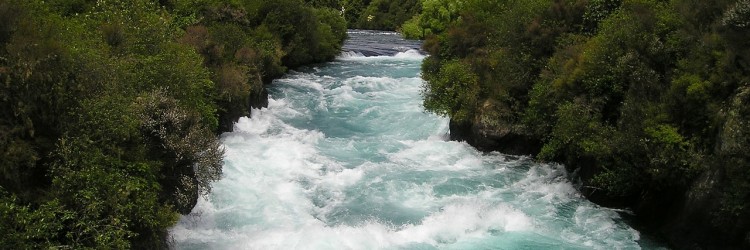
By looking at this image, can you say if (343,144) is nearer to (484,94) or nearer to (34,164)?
(484,94)

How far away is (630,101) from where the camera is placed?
1658cm

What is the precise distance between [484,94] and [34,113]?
16140 millimetres

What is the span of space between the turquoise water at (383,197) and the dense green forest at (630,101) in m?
1.12

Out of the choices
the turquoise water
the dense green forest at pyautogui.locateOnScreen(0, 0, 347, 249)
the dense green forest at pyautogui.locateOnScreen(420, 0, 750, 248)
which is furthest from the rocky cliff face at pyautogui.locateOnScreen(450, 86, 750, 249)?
the dense green forest at pyautogui.locateOnScreen(0, 0, 347, 249)

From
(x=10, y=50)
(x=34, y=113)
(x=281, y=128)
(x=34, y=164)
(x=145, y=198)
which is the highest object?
(x=10, y=50)

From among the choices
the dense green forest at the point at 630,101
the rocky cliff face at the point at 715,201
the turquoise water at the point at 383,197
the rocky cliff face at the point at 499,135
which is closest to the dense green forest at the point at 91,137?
the turquoise water at the point at 383,197

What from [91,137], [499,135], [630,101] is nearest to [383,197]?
[499,135]

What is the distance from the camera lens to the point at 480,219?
16.4 metres

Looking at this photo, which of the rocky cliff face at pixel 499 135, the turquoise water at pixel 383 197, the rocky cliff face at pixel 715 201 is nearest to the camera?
the rocky cliff face at pixel 715 201

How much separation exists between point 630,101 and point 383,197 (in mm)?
7628

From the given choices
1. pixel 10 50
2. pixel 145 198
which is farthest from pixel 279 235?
pixel 10 50

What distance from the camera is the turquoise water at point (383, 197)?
15273 millimetres

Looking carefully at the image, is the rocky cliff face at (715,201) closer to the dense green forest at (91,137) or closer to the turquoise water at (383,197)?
the turquoise water at (383,197)

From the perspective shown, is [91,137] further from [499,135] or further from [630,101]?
[499,135]
